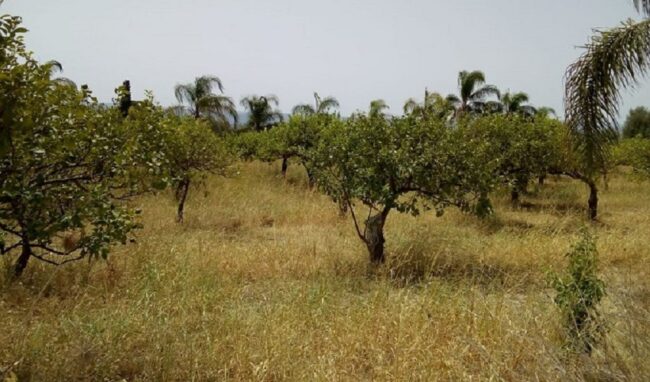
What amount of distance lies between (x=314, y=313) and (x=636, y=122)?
5661 cm

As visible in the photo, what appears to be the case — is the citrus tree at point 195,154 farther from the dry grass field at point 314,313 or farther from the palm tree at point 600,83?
the palm tree at point 600,83

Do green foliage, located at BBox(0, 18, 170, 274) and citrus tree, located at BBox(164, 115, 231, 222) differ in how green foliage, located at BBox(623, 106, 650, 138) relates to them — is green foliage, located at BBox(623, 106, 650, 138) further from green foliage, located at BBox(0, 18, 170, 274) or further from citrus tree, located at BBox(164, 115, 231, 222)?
green foliage, located at BBox(0, 18, 170, 274)

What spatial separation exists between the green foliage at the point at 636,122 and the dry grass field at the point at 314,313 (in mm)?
47894

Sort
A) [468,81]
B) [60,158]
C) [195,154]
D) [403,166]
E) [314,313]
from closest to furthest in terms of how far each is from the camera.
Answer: [60,158]
[314,313]
[403,166]
[195,154]
[468,81]

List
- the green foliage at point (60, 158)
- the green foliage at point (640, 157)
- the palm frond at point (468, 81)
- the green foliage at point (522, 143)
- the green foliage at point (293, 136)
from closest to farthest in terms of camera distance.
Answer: the green foliage at point (60, 158) → the green foliage at point (522, 143) → the green foliage at point (640, 157) → the green foliage at point (293, 136) → the palm frond at point (468, 81)

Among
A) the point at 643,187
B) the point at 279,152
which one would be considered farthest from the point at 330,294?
the point at 643,187

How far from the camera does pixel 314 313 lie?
180 inches

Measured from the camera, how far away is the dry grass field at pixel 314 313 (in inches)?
136

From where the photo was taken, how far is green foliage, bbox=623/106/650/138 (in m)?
47.8

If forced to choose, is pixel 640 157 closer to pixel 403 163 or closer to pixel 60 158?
pixel 403 163

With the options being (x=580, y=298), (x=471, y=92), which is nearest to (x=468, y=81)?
(x=471, y=92)

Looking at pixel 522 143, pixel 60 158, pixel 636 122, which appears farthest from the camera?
pixel 636 122

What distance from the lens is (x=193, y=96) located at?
25250mm

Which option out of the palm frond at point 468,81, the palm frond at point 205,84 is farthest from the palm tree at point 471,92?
the palm frond at point 205,84
